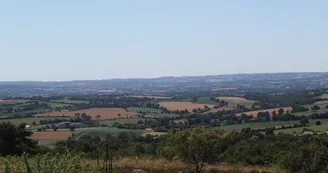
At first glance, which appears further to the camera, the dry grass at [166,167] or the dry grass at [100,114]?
the dry grass at [100,114]

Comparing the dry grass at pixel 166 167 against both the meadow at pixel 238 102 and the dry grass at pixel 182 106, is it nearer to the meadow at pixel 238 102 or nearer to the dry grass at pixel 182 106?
the dry grass at pixel 182 106

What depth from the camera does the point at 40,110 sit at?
90438 mm

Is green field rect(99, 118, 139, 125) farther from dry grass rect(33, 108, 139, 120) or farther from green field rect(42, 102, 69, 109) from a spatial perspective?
green field rect(42, 102, 69, 109)

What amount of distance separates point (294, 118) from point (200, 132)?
193 feet

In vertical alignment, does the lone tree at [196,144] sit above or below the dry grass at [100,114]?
above

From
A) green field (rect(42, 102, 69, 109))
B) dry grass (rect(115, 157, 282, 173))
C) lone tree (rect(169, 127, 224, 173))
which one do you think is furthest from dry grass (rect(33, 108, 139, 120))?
lone tree (rect(169, 127, 224, 173))

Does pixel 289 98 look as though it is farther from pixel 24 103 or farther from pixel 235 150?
pixel 235 150

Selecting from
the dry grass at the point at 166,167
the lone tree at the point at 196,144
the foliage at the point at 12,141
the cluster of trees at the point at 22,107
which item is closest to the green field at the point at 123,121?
the cluster of trees at the point at 22,107

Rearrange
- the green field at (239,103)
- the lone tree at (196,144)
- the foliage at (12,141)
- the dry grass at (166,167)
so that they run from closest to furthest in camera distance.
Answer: the lone tree at (196,144) → the dry grass at (166,167) → the foliage at (12,141) → the green field at (239,103)

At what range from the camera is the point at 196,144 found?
13398mm

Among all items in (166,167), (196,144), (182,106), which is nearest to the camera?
(196,144)

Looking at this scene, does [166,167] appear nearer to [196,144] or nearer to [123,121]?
[196,144]

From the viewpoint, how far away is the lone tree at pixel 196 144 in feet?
43.7

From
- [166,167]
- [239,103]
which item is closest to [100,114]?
[239,103]
